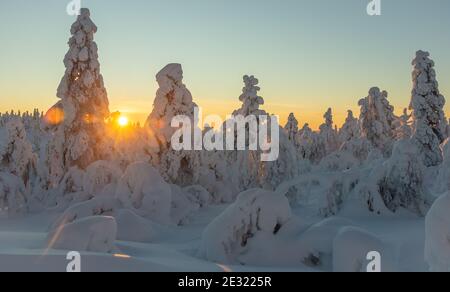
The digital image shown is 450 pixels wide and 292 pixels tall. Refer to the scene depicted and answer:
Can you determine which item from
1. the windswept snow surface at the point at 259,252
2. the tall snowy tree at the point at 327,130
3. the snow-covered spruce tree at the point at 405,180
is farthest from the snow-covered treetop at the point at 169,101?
the tall snowy tree at the point at 327,130

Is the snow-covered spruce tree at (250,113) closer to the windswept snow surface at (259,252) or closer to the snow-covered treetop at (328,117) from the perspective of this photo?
the windswept snow surface at (259,252)

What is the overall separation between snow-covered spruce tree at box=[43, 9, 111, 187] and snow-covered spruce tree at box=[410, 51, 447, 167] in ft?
60.6

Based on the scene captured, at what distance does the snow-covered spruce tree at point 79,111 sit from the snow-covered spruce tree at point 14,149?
1280mm

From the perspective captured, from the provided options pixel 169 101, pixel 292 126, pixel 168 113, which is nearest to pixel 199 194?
pixel 168 113

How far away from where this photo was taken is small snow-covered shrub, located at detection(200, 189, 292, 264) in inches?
404

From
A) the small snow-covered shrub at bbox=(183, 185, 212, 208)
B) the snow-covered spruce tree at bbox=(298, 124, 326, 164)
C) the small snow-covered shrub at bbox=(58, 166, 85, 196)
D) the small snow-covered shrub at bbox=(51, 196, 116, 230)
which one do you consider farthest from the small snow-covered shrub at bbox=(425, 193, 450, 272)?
the snow-covered spruce tree at bbox=(298, 124, 326, 164)

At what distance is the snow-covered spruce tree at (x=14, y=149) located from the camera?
23.6m

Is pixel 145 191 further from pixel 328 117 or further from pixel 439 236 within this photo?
pixel 328 117

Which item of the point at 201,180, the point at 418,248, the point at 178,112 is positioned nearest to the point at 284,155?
the point at 201,180

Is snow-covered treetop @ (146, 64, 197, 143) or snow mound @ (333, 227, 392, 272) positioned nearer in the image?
snow mound @ (333, 227, 392, 272)

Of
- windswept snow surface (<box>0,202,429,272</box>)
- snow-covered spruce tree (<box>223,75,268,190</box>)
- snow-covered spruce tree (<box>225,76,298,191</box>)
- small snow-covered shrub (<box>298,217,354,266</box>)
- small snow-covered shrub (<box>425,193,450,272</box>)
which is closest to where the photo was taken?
small snow-covered shrub (<box>425,193,450,272</box>)

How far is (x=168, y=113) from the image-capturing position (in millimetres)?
24000

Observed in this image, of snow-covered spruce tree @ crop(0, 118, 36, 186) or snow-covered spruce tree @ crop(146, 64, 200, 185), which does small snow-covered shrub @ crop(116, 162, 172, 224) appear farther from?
snow-covered spruce tree @ crop(0, 118, 36, 186)
